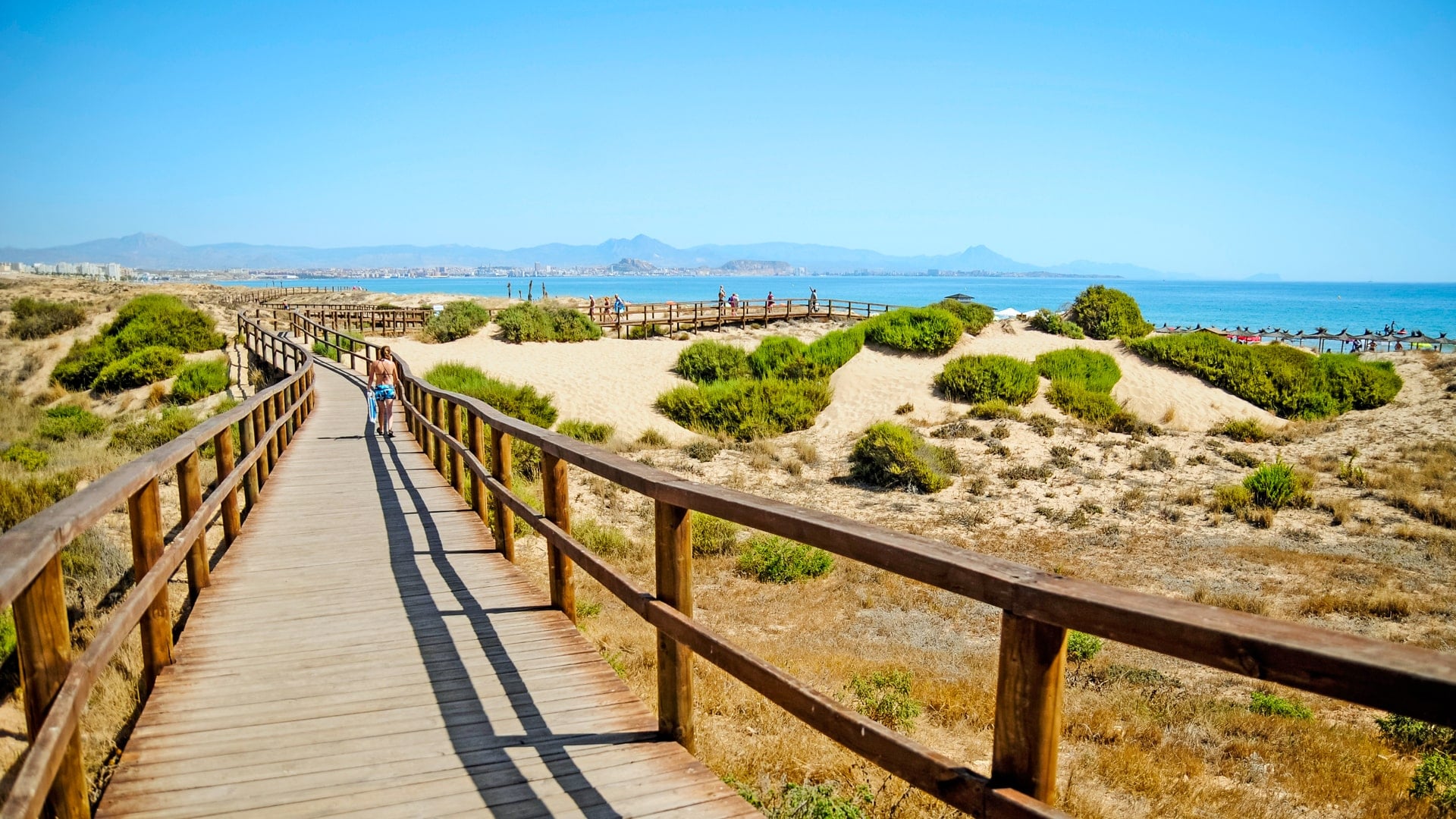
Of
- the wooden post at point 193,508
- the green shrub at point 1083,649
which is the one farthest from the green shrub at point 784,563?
the wooden post at point 193,508

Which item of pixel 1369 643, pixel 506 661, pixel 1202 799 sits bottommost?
pixel 1202 799

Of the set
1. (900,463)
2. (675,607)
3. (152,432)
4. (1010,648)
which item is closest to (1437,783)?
(675,607)

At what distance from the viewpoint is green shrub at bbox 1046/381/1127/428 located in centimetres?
2128

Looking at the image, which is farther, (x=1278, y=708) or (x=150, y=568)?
(x=1278, y=708)

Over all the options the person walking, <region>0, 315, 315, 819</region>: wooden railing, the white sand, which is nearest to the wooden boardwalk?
<region>0, 315, 315, 819</region>: wooden railing

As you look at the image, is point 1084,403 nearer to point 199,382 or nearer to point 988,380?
point 988,380

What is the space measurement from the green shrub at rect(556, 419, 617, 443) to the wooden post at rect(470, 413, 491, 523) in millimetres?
11251

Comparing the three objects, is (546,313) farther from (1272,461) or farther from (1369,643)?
(1369,643)

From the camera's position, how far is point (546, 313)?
124 feet

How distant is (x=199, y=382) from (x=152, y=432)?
7022 mm

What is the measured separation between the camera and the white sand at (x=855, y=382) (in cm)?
2227

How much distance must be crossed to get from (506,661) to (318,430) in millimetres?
11290

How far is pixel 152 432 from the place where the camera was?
17.9m

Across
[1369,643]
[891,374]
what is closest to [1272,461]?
[891,374]
